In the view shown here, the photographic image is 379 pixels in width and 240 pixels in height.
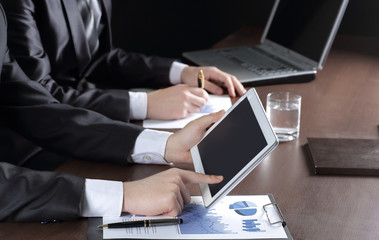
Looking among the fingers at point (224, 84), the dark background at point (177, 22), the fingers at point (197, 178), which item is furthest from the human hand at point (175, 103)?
the dark background at point (177, 22)

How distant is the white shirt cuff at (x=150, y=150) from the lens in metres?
1.58

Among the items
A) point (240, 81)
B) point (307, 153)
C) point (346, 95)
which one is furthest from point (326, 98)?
point (307, 153)

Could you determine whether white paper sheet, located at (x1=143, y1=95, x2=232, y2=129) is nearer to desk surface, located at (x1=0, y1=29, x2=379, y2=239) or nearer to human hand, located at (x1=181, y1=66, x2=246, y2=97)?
human hand, located at (x1=181, y1=66, x2=246, y2=97)

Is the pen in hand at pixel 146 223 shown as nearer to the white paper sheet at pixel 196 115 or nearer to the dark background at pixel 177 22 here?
the white paper sheet at pixel 196 115

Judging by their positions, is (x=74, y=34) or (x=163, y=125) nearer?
(x=163, y=125)

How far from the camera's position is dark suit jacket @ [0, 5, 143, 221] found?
1.33 m

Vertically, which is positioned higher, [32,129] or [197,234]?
[197,234]

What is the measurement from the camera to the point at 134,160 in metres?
1.60

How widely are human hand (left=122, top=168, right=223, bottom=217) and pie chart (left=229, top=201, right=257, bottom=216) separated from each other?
0.09 metres

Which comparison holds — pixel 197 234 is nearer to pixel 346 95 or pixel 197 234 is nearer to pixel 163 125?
pixel 163 125

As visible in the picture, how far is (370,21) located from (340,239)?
6.92 ft

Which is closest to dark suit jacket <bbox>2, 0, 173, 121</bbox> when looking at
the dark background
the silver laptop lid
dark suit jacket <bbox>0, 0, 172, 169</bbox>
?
dark suit jacket <bbox>0, 0, 172, 169</bbox>

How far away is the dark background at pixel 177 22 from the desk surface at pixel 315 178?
1.11 m

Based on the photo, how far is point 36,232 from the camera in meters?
1.23
